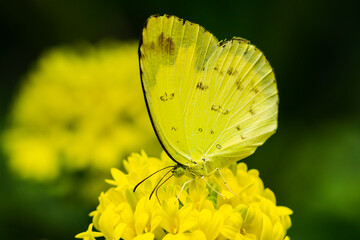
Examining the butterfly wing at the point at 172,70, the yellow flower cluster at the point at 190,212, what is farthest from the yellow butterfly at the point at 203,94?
the yellow flower cluster at the point at 190,212

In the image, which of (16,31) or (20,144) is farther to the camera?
(16,31)

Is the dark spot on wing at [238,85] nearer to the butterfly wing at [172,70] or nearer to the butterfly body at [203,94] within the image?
the butterfly body at [203,94]

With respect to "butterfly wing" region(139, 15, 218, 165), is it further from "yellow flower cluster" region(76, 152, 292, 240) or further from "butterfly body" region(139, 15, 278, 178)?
"yellow flower cluster" region(76, 152, 292, 240)

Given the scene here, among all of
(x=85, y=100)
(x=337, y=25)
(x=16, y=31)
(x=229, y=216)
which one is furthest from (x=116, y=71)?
(x=229, y=216)

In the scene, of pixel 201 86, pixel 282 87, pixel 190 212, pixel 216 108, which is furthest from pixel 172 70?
pixel 282 87

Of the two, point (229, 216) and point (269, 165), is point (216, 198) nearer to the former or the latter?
point (229, 216)

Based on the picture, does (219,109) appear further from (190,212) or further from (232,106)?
(190,212)

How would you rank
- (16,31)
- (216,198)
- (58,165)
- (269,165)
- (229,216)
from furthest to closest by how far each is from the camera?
1. (16,31)
2. (269,165)
3. (58,165)
4. (216,198)
5. (229,216)
